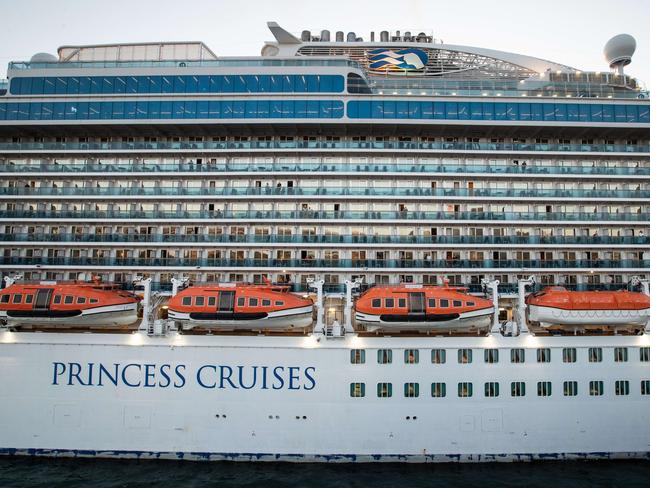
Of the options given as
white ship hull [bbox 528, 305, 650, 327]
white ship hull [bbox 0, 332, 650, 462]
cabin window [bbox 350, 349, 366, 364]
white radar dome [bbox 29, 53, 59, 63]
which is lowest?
white ship hull [bbox 0, 332, 650, 462]

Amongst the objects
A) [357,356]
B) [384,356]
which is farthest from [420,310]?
[357,356]

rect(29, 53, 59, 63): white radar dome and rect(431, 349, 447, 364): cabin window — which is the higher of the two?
rect(29, 53, 59, 63): white radar dome

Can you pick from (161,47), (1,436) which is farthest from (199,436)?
(161,47)

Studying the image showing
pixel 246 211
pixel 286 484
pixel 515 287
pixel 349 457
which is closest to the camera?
pixel 286 484

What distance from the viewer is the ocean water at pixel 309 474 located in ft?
52.6

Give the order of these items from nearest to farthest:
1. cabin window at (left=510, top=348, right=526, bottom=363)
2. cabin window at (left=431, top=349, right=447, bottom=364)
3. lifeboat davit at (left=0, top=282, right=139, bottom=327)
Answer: cabin window at (left=431, top=349, right=447, bottom=364), cabin window at (left=510, top=348, right=526, bottom=363), lifeboat davit at (left=0, top=282, right=139, bottom=327)

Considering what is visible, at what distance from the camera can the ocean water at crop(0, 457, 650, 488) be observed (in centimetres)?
1605

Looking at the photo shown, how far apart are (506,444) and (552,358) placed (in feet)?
13.0

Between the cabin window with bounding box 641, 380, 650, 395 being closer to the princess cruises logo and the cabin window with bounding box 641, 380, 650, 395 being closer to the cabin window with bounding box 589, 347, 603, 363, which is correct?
the cabin window with bounding box 589, 347, 603, 363

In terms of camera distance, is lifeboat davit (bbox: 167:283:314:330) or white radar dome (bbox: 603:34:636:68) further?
white radar dome (bbox: 603:34:636:68)

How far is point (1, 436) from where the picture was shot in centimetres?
1800

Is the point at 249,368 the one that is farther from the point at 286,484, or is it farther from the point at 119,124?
the point at 119,124

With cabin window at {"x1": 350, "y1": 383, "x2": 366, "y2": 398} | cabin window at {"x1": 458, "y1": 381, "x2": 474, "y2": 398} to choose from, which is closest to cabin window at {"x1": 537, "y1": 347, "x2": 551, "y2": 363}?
cabin window at {"x1": 458, "y1": 381, "x2": 474, "y2": 398}

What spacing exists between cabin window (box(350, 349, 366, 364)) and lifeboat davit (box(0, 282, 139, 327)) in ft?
33.5
